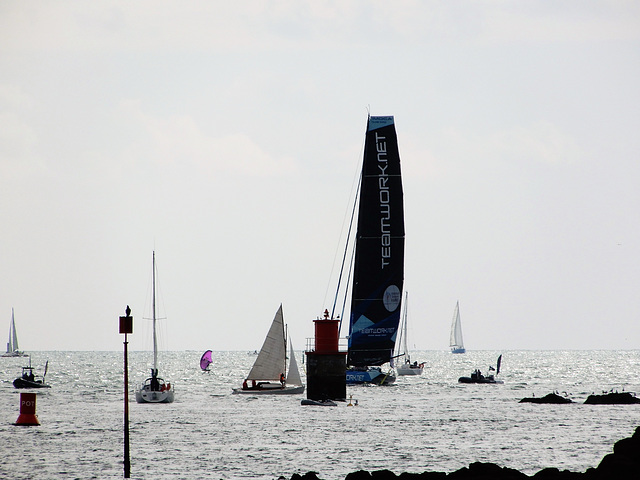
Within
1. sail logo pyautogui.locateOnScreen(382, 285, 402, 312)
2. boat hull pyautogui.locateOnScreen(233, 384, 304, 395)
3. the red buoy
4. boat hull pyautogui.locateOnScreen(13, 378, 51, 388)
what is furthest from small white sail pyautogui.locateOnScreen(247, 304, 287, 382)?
boat hull pyautogui.locateOnScreen(13, 378, 51, 388)

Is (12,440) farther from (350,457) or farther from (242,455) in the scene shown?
(350,457)

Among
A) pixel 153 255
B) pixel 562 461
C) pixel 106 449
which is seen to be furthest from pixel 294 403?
pixel 562 461

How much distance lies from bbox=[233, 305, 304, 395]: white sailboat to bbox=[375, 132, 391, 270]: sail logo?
963 cm

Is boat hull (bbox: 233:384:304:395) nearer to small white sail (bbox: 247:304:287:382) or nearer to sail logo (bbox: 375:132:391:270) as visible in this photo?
small white sail (bbox: 247:304:287:382)

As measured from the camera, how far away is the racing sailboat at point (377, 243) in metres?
81.5

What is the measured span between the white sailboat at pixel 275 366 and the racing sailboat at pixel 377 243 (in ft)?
15.1

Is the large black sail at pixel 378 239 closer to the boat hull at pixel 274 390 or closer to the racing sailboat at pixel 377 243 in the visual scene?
the racing sailboat at pixel 377 243

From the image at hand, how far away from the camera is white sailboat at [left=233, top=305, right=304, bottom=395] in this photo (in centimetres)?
8081

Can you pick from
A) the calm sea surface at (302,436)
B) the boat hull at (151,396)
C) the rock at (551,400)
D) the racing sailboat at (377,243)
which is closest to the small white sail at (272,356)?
the calm sea surface at (302,436)

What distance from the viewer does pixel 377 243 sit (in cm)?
8175

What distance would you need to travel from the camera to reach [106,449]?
45.8 m

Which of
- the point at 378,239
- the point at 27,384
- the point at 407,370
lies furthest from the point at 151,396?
the point at 407,370

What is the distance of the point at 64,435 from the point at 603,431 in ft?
91.6

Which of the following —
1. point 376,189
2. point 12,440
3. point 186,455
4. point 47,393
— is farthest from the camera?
point 47,393
